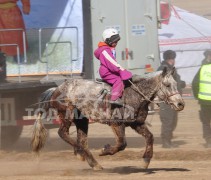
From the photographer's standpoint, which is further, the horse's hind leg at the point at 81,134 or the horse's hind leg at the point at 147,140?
the horse's hind leg at the point at 81,134

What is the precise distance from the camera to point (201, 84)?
626 inches

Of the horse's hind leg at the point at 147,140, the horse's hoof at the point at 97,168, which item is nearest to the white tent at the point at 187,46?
the horse's hoof at the point at 97,168

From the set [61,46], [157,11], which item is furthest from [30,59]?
[157,11]

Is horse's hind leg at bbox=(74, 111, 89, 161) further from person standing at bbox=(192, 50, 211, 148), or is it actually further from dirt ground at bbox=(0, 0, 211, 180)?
person standing at bbox=(192, 50, 211, 148)

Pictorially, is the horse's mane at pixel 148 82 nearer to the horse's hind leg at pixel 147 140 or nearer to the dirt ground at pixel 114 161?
the horse's hind leg at pixel 147 140

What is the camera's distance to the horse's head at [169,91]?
11914 millimetres

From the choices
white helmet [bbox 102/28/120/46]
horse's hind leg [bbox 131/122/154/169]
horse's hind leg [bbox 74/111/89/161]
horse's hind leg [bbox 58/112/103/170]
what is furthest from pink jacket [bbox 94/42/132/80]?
horse's hind leg [bbox 58/112/103/170]

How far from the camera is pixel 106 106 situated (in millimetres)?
12391

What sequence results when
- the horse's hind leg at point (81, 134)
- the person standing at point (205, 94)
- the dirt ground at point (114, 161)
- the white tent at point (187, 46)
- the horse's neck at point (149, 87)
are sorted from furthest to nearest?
the white tent at point (187, 46) → the person standing at point (205, 94) → the horse's hind leg at point (81, 134) → the horse's neck at point (149, 87) → the dirt ground at point (114, 161)

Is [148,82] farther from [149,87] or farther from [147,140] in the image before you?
[147,140]

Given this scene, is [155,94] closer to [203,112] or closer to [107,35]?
[107,35]

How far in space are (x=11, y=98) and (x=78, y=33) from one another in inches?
73.4

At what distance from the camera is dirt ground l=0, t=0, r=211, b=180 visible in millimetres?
11812

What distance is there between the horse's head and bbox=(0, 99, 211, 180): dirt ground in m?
1.03
